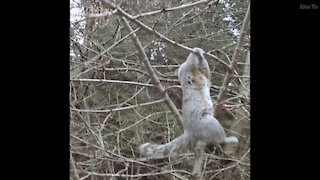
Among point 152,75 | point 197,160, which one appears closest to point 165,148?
point 197,160

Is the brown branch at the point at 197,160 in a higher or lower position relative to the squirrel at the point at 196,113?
lower

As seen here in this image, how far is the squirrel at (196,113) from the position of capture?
95 cm

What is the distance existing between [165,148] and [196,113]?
0.51 feet

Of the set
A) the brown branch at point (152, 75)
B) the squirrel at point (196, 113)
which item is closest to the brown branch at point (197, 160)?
the squirrel at point (196, 113)

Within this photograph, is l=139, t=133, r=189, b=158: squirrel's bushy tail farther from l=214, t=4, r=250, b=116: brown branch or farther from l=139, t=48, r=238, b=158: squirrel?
l=214, t=4, r=250, b=116: brown branch

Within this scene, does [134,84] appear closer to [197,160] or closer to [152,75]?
[152,75]

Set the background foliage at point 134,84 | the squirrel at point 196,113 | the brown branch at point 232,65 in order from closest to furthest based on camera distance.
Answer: the squirrel at point 196,113 < the brown branch at point 232,65 < the background foliage at point 134,84

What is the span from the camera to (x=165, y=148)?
105cm

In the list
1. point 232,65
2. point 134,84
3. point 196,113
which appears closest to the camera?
point 196,113

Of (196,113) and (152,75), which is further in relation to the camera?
(152,75)

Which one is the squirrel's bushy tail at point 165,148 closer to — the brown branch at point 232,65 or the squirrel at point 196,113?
the squirrel at point 196,113
